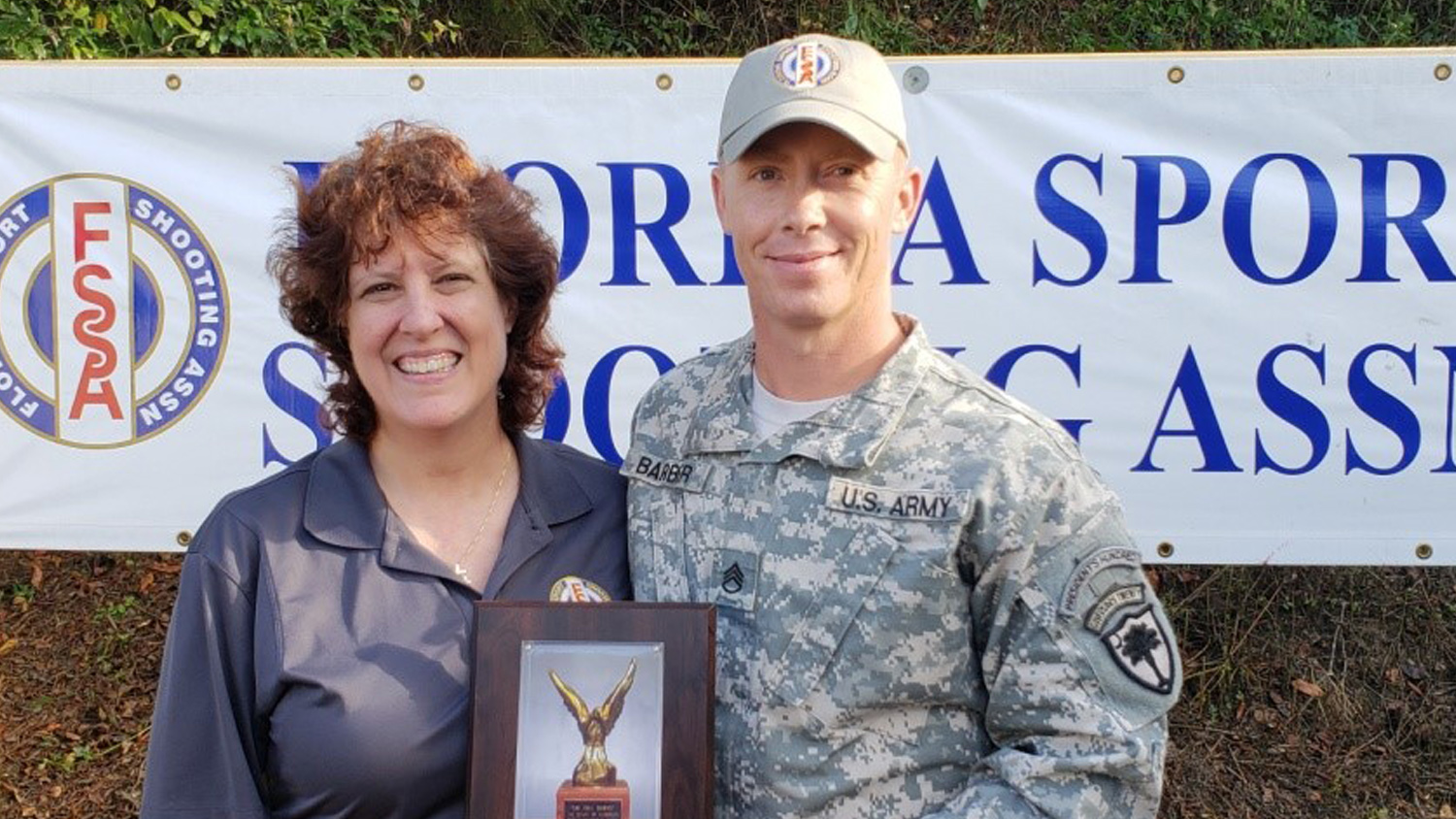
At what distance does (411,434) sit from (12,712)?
11.3 ft

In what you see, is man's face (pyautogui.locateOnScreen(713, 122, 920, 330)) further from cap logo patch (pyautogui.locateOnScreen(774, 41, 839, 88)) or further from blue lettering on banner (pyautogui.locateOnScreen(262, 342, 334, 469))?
blue lettering on banner (pyautogui.locateOnScreen(262, 342, 334, 469))

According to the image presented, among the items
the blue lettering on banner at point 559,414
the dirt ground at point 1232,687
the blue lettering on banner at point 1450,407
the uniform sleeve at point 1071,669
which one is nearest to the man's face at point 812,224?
the uniform sleeve at point 1071,669

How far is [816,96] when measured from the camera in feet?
6.91

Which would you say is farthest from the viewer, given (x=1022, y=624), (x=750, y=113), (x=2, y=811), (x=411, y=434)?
(x=2, y=811)

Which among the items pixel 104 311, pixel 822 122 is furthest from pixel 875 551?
pixel 104 311

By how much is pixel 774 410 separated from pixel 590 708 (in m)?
0.47

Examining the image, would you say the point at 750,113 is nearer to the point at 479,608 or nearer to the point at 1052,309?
the point at 479,608

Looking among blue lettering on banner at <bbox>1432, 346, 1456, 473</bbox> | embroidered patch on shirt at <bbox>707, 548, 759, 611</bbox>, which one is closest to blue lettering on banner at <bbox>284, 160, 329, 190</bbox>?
embroidered patch on shirt at <bbox>707, 548, 759, 611</bbox>

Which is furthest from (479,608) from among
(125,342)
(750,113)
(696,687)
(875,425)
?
(125,342)

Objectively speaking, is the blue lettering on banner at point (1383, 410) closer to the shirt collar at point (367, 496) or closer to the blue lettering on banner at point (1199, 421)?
the blue lettering on banner at point (1199, 421)

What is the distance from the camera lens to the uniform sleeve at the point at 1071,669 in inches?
77.7

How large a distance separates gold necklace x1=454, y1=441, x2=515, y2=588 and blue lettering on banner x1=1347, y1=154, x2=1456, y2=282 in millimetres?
2353

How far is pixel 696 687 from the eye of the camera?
2043 millimetres

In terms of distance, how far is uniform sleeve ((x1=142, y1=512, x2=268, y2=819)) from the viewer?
2139 mm
